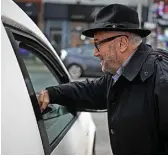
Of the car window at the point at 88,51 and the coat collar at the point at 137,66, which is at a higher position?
the coat collar at the point at 137,66

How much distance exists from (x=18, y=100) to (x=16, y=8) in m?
0.68

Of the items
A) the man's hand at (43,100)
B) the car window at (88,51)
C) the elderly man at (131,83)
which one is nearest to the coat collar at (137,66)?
the elderly man at (131,83)

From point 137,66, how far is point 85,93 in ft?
2.49

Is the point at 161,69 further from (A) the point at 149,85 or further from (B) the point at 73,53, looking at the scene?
(B) the point at 73,53

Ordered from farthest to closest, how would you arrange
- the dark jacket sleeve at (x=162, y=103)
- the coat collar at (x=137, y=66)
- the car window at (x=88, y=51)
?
1. the car window at (x=88, y=51)
2. the coat collar at (x=137, y=66)
3. the dark jacket sleeve at (x=162, y=103)

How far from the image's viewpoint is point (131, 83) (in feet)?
7.07

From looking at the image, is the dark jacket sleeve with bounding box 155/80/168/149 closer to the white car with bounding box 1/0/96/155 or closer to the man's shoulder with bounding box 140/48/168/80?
the man's shoulder with bounding box 140/48/168/80

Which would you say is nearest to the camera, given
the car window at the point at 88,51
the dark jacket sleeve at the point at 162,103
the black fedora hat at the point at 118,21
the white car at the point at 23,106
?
the white car at the point at 23,106

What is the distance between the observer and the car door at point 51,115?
6.56 feet

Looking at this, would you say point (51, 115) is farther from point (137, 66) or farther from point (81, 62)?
point (81, 62)

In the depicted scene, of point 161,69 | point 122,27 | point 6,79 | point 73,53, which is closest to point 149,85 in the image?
point 161,69

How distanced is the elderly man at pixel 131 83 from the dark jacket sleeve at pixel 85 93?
1.56 ft

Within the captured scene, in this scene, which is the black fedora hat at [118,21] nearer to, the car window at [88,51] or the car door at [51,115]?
the car door at [51,115]

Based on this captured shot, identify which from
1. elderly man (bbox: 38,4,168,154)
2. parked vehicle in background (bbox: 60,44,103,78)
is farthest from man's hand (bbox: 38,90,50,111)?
parked vehicle in background (bbox: 60,44,103,78)
